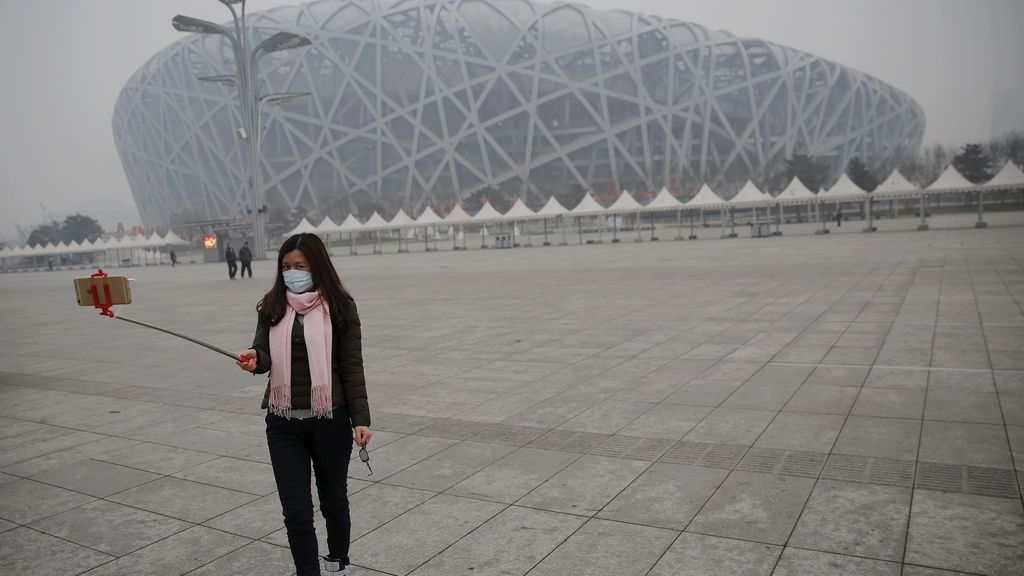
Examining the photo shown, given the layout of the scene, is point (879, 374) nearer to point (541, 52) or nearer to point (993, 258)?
point (993, 258)

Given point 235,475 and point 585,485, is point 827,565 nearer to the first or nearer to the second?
point 585,485

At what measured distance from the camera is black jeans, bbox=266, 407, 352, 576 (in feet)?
10.2

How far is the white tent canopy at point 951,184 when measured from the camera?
121 feet

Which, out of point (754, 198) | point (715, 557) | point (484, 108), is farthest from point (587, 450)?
point (484, 108)

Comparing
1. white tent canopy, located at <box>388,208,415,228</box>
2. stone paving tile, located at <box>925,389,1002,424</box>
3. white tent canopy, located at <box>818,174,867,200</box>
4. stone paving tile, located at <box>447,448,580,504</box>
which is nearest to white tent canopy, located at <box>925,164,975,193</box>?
white tent canopy, located at <box>818,174,867,200</box>

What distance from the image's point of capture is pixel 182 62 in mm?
104875

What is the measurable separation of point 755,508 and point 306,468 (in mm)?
2408

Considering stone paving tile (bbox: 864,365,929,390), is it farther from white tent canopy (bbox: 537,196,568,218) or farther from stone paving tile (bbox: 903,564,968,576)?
white tent canopy (bbox: 537,196,568,218)

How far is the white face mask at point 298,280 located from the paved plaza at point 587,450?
142cm

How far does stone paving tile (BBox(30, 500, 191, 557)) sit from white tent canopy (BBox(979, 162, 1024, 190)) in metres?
39.4

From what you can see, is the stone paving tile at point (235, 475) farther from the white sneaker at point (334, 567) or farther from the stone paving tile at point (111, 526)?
the white sneaker at point (334, 567)

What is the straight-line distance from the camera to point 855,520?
3904 millimetres

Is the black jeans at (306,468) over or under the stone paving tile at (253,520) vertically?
over

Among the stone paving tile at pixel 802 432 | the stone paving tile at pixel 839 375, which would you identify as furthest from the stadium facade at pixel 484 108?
the stone paving tile at pixel 802 432
